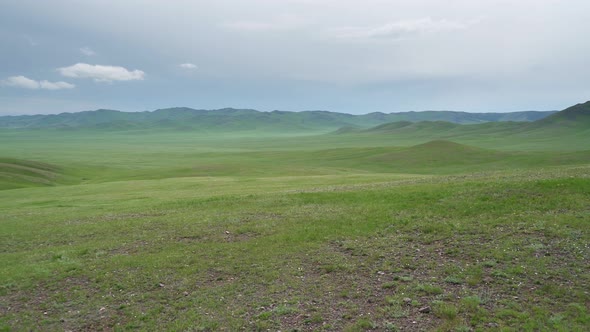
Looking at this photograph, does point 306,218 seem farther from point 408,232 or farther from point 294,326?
point 294,326

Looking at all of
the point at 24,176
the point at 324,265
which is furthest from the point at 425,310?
the point at 24,176

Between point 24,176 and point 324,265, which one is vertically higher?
point 324,265

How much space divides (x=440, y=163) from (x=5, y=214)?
3237 inches

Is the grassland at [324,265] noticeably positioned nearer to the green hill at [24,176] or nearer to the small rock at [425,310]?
the small rock at [425,310]

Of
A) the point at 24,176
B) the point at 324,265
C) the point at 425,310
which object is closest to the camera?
the point at 425,310

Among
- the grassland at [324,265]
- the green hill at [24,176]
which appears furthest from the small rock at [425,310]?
the green hill at [24,176]

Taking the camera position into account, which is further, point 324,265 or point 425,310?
point 324,265

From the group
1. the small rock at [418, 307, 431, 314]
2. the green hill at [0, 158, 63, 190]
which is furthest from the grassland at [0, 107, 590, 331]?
the green hill at [0, 158, 63, 190]

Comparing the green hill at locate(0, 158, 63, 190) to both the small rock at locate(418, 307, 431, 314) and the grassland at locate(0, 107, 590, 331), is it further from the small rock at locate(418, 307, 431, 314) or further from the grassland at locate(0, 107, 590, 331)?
the small rock at locate(418, 307, 431, 314)

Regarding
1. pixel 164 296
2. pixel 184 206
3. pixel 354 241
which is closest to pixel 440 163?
pixel 184 206

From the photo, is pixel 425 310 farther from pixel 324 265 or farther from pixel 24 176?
pixel 24 176

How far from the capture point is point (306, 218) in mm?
20547

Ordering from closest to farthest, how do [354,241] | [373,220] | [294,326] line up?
[294,326] → [354,241] → [373,220]

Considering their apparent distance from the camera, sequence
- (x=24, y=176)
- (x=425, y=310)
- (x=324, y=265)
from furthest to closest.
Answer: (x=24, y=176) → (x=324, y=265) → (x=425, y=310)
